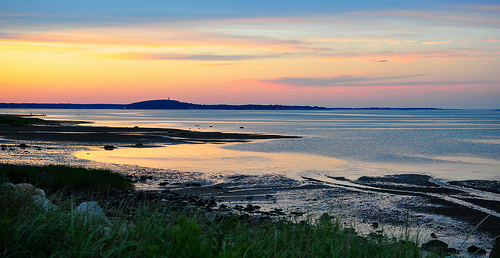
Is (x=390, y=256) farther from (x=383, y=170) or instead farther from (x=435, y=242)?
(x=383, y=170)

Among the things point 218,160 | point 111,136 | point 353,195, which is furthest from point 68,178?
point 111,136

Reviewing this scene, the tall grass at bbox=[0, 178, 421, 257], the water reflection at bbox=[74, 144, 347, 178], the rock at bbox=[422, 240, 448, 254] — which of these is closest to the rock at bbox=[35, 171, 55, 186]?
the tall grass at bbox=[0, 178, 421, 257]

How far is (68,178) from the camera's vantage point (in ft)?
58.3

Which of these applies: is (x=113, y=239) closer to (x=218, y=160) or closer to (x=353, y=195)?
(x=353, y=195)

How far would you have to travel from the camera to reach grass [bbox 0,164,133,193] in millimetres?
16312

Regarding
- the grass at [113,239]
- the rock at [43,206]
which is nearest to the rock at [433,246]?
the grass at [113,239]

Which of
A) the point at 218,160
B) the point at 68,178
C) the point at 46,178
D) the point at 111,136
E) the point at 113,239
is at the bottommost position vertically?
the point at 218,160

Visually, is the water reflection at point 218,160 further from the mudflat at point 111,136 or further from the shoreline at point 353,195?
the mudflat at point 111,136

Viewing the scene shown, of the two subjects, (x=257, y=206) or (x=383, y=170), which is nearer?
(x=257, y=206)

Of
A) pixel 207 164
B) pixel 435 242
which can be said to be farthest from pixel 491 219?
pixel 207 164

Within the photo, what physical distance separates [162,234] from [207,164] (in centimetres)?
2543

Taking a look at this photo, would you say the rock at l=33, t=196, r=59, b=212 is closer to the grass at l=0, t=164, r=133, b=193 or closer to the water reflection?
the grass at l=0, t=164, r=133, b=193

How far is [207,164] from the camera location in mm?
31547

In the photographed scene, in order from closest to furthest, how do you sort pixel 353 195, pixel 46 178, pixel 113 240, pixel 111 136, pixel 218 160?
pixel 113 240, pixel 46 178, pixel 353 195, pixel 218 160, pixel 111 136
